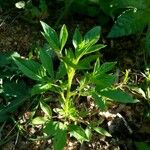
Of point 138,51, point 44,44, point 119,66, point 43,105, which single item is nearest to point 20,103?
point 43,105

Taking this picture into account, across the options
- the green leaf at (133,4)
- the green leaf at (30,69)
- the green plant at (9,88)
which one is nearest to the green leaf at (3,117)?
the green plant at (9,88)

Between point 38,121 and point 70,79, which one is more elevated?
point 70,79

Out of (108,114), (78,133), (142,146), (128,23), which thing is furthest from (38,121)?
(128,23)

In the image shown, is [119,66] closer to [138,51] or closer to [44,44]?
[138,51]

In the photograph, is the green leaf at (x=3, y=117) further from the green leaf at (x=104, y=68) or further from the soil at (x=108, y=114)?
the green leaf at (x=104, y=68)

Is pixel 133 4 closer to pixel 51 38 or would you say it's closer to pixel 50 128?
pixel 51 38

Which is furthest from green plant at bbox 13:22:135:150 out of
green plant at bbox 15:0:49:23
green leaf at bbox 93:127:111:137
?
green plant at bbox 15:0:49:23

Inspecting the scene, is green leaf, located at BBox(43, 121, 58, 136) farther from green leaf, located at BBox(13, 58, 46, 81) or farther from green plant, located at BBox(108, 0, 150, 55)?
green plant, located at BBox(108, 0, 150, 55)
